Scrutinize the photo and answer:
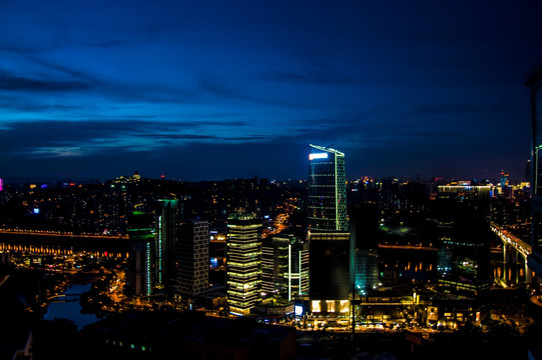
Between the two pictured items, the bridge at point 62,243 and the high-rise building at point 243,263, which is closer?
the high-rise building at point 243,263

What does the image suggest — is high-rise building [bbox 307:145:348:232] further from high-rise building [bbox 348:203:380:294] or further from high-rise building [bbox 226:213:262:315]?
high-rise building [bbox 226:213:262:315]

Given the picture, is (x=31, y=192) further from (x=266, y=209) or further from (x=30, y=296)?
(x=30, y=296)

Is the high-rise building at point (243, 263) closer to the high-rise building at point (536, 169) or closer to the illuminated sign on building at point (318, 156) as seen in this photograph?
the illuminated sign on building at point (318, 156)

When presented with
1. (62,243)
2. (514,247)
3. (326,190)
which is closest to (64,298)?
(326,190)

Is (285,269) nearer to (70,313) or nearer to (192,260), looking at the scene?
(192,260)

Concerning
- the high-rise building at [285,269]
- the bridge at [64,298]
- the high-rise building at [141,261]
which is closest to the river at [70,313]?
the bridge at [64,298]
